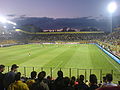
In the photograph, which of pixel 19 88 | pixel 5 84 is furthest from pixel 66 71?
pixel 19 88

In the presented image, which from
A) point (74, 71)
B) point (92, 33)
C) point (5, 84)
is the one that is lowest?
point (74, 71)

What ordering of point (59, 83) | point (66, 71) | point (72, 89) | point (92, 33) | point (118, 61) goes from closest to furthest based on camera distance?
point (72, 89)
point (59, 83)
point (66, 71)
point (118, 61)
point (92, 33)

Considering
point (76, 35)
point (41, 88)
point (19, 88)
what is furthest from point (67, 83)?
point (76, 35)

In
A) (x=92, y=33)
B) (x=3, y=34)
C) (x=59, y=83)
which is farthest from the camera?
(x=92, y=33)

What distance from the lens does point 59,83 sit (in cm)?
763

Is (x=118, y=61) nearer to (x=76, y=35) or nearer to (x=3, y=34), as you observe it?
(x=3, y=34)

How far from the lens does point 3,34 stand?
13150 centimetres

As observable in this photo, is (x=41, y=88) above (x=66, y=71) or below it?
above

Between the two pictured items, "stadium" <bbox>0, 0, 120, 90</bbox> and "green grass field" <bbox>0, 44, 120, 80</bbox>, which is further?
"green grass field" <bbox>0, 44, 120, 80</bbox>

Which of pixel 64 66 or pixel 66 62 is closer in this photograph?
pixel 64 66

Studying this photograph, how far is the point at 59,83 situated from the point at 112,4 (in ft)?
195

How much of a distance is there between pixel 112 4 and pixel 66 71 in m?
44.5

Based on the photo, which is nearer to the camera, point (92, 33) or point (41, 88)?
point (41, 88)

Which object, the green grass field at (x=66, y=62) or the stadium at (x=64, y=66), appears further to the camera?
the green grass field at (x=66, y=62)
